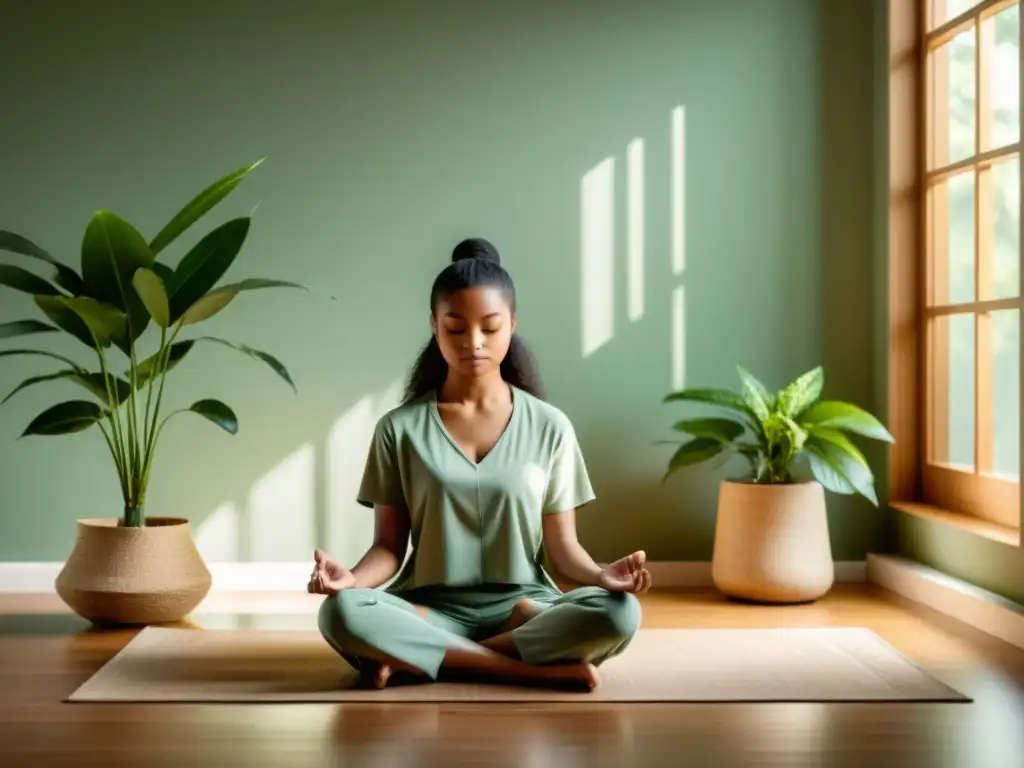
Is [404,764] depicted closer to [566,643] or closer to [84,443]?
[566,643]

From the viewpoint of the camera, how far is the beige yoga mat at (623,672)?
7.86ft

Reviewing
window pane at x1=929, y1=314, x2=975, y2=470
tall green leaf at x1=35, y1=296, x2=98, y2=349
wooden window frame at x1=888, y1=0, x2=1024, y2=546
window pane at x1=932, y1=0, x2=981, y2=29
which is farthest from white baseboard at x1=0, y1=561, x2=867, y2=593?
window pane at x1=932, y1=0, x2=981, y2=29

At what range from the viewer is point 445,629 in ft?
8.38

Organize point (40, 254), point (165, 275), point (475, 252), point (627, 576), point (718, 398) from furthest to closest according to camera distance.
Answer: point (718, 398) < point (165, 275) < point (40, 254) < point (475, 252) < point (627, 576)

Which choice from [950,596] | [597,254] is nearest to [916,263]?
[597,254]

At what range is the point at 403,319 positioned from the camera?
3.83 metres

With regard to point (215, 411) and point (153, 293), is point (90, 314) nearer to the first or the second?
point (153, 293)

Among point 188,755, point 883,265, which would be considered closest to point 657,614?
point 883,265

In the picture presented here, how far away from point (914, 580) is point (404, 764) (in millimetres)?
2020

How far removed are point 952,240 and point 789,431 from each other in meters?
0.80

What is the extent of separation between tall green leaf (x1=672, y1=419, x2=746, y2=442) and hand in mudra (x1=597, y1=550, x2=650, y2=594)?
1.27m

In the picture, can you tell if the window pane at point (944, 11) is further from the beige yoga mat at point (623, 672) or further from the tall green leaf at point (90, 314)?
the tall green leaf at point (90, 314)

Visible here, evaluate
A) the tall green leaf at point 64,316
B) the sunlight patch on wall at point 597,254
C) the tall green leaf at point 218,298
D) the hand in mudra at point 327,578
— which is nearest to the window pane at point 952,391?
the sunlight patch on wall at point 597,254

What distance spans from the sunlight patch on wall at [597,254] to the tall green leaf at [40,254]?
147 cm
